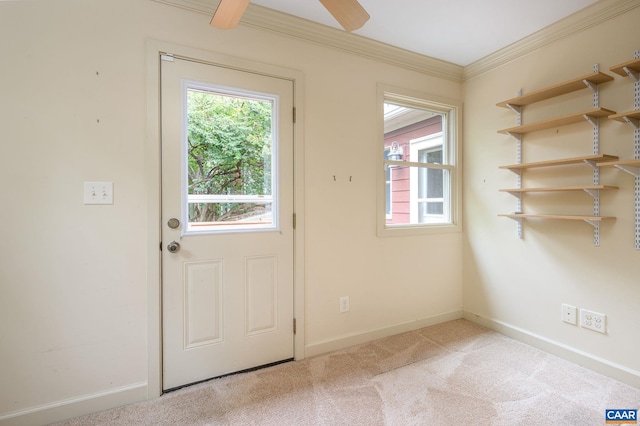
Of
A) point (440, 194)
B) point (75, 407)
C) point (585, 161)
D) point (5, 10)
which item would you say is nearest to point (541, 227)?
point (585, 161)

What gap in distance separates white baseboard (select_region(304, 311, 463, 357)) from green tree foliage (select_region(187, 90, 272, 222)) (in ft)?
3.87

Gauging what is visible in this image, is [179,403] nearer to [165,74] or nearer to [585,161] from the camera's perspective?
[165,74]

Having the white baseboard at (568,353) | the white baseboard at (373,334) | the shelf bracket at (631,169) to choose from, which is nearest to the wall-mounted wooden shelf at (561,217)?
the shelf bracket at (631,169)

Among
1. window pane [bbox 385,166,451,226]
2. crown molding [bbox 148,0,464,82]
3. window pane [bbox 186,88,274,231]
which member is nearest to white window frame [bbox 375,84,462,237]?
window pane [bbox 385,166,451,226]

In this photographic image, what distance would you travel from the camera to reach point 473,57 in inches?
106

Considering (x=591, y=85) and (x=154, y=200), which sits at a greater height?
(x=591, y=85)

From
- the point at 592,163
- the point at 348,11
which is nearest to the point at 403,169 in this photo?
the point at 592,163

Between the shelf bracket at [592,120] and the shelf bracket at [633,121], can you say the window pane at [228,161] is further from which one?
the shelf bracket at [633,121]

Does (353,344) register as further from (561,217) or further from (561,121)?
Answer: (561,121)

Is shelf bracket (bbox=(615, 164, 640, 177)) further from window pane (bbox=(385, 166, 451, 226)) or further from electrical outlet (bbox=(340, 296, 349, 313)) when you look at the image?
electrical outlet (bbox=(340, 296, 349, 313))

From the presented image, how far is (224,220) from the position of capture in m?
2.01

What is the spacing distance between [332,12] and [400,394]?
2.07 m

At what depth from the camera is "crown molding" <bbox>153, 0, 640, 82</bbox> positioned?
192 centimetres

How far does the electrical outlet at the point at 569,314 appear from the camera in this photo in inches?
85.4
